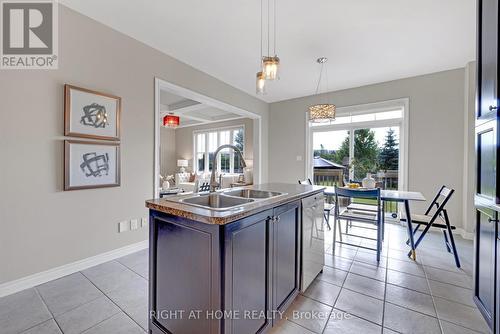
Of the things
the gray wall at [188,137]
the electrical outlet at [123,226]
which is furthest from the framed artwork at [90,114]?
the gray wall at [188,137]

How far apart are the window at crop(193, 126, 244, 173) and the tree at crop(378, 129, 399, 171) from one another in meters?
3.88

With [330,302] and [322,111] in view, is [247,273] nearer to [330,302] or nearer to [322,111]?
[330,302]

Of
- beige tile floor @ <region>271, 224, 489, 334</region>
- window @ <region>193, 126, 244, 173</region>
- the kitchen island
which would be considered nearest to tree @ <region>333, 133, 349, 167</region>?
beige tile floor @ <region>271, 224, 489, 334</region>

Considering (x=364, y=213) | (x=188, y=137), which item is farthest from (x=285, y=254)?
(x=188, y=137)

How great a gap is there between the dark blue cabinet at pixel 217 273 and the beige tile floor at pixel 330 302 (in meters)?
0.36

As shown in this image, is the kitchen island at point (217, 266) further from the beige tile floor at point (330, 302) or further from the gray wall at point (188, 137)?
the gray wall at point (188, 137)

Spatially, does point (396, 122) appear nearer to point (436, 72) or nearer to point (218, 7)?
point (436, 72)

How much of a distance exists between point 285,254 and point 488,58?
6.11ft

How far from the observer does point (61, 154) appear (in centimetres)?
210

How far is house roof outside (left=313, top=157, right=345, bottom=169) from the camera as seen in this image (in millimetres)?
4733

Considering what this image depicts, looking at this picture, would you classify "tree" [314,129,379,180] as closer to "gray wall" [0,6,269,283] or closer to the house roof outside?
the house roof outside

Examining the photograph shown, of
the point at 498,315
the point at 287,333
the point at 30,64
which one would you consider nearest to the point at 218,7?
the point at 30,64

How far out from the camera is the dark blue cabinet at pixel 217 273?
3.37ft

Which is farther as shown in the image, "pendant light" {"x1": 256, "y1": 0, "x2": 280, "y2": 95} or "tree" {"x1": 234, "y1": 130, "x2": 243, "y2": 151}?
"tree" {"x1": 234, "y1": 130, "x2": 243, "y2": 151}
